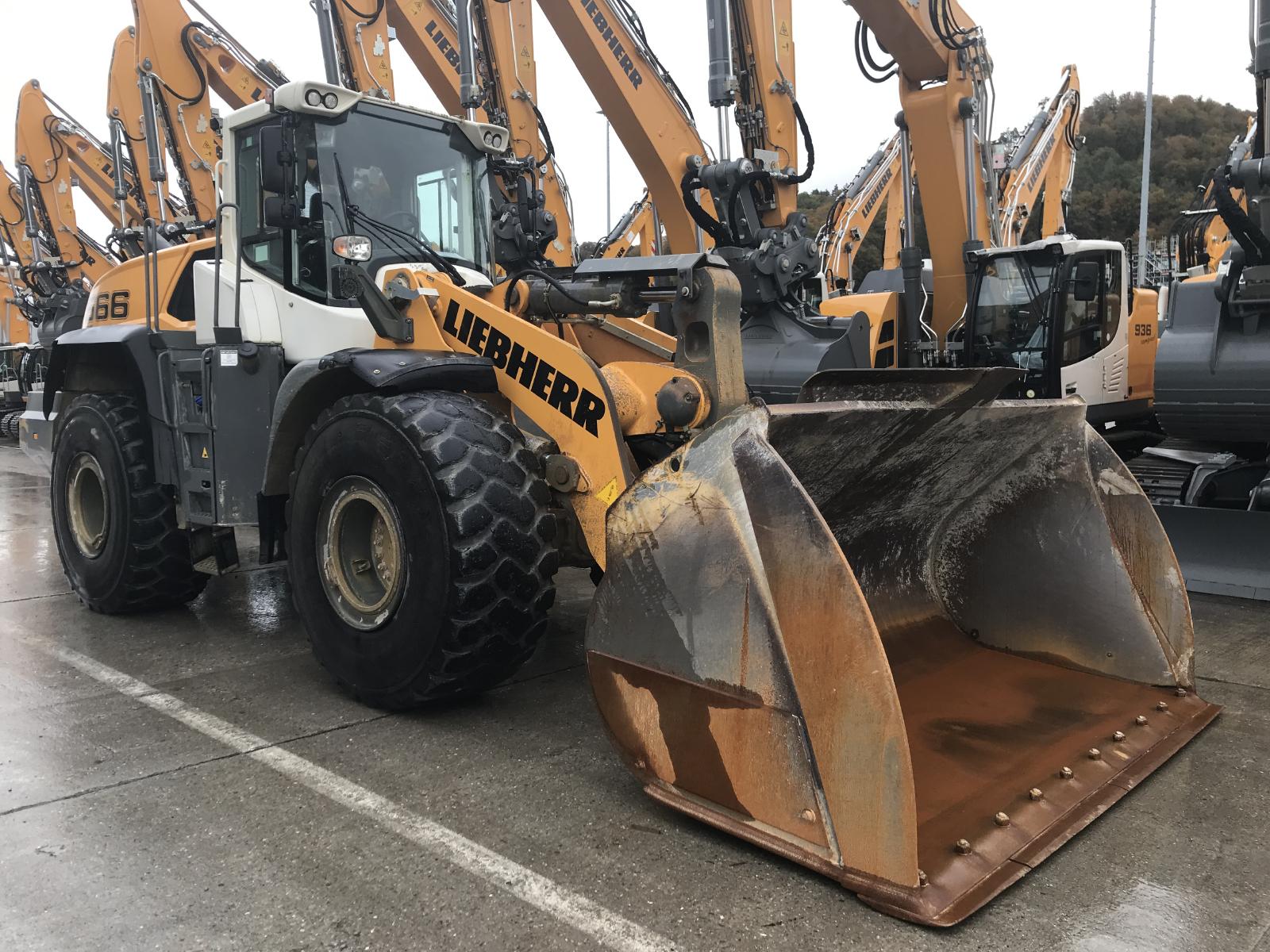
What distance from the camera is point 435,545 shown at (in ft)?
12.4

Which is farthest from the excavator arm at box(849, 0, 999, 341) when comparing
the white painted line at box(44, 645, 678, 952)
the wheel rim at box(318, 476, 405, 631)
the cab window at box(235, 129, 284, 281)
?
the white painted line at box(44, 645, 678, 952)

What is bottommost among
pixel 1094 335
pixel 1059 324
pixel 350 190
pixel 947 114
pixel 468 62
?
pixel 1094 335

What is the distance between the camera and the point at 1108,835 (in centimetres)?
306

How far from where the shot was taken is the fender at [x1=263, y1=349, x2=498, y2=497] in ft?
13.3

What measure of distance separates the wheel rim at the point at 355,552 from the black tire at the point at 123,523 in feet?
6.33

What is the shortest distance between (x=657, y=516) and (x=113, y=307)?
472 cm

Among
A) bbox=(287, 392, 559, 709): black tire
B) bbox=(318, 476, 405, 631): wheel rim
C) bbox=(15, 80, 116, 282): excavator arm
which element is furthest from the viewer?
bbox=(15, 80, 116, 282): excavator arm

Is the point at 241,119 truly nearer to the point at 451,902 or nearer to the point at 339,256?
the point at 339,256

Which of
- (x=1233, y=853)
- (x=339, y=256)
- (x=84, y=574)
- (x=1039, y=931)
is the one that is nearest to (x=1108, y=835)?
(x=1233, y=853)

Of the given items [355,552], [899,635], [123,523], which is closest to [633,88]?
[123,523]

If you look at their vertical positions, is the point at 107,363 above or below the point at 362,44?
below

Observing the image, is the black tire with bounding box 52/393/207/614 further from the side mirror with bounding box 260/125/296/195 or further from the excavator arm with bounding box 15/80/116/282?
the excavator arm with bounding box 15/80/116/282

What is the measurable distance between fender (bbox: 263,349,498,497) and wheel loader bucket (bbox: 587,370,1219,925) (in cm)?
120

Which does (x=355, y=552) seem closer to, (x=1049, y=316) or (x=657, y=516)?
(x=657, y=516)
